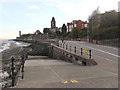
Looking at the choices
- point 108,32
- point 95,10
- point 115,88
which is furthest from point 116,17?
point 115,88

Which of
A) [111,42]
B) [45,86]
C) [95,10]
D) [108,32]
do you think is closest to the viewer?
[45,86]

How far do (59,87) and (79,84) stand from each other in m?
0.87

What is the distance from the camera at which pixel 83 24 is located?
111 meters

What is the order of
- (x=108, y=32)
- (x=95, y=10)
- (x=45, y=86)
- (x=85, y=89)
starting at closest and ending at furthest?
(x=85, y=89) → (x=45, y=86) → (x=108, y=32) → (x=95, y=10)

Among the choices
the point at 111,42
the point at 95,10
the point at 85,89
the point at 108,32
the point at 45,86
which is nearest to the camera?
the point at 85,89

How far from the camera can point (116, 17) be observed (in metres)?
33.8

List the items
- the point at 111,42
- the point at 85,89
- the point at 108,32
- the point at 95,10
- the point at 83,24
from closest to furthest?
the point at 85,89, the point at 111,42, the point at 108,32, the point at 95,10, the point at 83,24

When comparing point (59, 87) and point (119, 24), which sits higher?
point (119, 24)

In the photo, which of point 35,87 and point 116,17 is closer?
point 35,87

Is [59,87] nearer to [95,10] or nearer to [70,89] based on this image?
[70,89]

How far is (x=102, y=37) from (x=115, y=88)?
32.1 m

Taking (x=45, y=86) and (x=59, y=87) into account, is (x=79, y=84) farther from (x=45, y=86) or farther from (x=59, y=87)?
(x=45, y=86)

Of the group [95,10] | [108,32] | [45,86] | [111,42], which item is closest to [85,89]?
[45,86]

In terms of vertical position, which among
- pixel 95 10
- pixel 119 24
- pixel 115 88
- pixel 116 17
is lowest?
pixel 115 88
